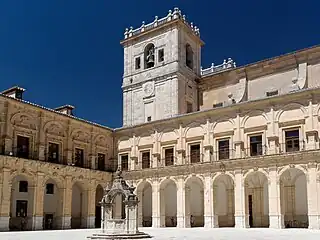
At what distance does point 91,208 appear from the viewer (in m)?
33.5

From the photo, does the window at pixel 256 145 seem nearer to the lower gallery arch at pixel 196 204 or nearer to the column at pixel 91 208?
the lower gallery arch at pixel 196 204

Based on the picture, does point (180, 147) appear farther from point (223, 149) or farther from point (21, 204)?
point (21, 204)

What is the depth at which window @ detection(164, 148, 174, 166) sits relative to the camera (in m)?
33.1

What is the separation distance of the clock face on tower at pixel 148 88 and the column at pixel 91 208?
9.74 m

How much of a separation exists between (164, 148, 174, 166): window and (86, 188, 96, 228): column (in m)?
6.02

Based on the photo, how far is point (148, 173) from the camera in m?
33.6

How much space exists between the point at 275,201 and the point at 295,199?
12.2ft

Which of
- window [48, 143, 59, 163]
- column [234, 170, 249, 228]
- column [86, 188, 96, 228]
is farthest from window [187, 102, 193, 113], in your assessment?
window [48, 143, 59, 163]

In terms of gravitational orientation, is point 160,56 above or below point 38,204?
above

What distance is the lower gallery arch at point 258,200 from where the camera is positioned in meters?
31.5

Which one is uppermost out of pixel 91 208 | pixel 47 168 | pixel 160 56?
pixel 160 56

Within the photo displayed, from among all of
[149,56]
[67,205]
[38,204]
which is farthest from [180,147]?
[149,56]

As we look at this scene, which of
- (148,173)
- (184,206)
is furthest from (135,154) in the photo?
(184,206)

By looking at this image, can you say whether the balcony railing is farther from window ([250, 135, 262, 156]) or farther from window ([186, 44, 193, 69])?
window ([250, 135, 262, 156])
